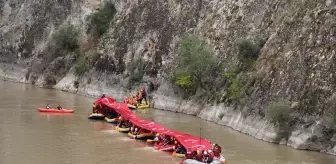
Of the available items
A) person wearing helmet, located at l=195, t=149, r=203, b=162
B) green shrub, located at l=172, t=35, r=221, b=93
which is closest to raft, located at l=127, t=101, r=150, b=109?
green shrub, located at l=172, t=35, r=221, b=93

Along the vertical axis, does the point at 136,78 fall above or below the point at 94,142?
above

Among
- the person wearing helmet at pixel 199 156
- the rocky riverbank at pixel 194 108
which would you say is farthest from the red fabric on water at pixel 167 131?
the rocky riverbank at pixel 194 108

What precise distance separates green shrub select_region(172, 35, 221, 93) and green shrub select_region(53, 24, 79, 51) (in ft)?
78.5

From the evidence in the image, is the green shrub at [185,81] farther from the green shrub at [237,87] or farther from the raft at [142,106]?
the green shrub at [237,87]

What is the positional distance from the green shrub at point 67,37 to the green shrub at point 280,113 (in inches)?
1581

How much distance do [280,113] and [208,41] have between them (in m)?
17.8

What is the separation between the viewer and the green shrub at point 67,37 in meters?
70.3

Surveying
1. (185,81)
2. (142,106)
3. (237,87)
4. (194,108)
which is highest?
(185,81)

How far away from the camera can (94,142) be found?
1400 inches

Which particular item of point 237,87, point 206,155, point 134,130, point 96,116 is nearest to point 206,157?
point 206,155

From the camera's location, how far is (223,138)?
37469mm

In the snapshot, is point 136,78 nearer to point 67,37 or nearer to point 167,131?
point 67,37

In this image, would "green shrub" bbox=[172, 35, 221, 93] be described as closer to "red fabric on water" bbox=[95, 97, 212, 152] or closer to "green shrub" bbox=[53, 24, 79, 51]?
"red fabric on water" bbox=[95, 97, 212, 152]

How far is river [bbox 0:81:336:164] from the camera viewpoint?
3086 centimetres
